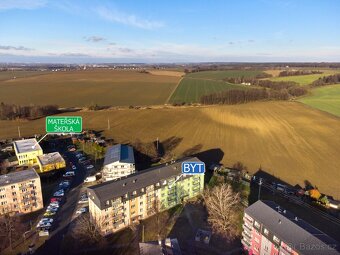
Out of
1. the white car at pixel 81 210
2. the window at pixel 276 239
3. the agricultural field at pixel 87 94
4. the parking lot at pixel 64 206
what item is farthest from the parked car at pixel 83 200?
the agricultural field at pixel 87 94

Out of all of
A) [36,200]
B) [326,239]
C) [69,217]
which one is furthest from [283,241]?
[36,200]

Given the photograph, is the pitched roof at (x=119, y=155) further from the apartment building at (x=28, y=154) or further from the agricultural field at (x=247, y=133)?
the apartment building at (x=28, y=154)

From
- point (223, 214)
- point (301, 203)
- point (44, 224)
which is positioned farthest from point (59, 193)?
point (301, 203)

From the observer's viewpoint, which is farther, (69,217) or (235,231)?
(69,217)

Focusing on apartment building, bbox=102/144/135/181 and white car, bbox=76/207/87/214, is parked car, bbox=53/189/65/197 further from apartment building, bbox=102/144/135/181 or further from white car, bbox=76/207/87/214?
apartment building, bbox=102/144/135/181

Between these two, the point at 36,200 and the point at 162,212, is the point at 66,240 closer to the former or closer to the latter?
the point at 36,200

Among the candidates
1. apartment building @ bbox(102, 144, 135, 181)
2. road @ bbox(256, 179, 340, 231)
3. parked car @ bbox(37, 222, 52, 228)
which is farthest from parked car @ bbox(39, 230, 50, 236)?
road @ bbox(256, 179, 340, 231)
